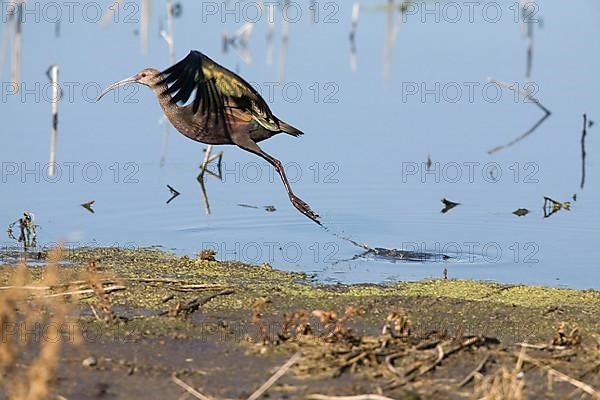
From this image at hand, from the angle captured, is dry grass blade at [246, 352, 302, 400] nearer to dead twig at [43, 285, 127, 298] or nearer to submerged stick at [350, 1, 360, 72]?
dead twig at [43, 285, 127, 298]

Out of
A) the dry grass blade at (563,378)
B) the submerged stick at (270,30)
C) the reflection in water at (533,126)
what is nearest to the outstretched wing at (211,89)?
the reflection in water at (533,126)

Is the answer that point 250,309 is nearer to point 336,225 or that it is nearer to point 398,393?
point 398,393

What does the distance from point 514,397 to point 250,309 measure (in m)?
2.13

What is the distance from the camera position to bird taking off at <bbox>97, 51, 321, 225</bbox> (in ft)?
27.1

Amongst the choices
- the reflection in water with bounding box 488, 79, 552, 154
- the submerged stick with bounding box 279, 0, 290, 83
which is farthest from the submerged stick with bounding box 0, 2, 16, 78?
the reflection in water with bounding box 488, 79, 552, 154

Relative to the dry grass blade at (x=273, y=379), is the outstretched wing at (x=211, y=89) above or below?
above

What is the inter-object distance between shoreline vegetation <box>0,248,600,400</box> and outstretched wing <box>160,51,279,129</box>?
1.75 meters

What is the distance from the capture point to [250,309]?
6.09 metres

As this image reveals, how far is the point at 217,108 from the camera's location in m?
8.52

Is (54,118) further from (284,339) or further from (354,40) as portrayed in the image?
(284,339)

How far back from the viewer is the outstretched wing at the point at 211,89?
323 inches

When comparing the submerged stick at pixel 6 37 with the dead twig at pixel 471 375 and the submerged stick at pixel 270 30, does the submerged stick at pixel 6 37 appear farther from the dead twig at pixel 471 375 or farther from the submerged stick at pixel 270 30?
the dead twig at pixel 471 375

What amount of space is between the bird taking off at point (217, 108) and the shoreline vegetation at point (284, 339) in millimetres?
1749

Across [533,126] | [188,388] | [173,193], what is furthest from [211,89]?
[533,126]
